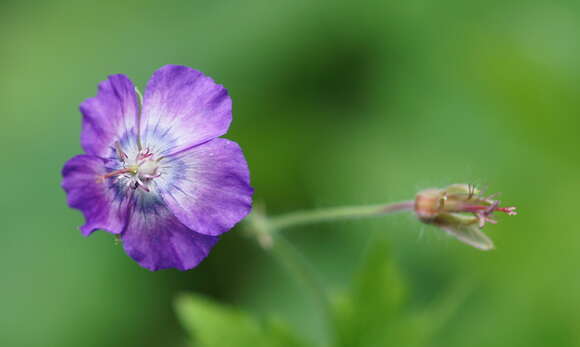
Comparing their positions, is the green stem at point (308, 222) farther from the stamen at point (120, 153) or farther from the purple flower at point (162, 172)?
the stamen at point (120, 153)

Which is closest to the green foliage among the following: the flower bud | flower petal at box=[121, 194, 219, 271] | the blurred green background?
the flower bud

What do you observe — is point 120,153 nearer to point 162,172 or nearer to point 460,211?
point 162,172

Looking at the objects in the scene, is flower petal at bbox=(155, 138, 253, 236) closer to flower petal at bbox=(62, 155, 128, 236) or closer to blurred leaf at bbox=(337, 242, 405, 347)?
flower petal at bbox=(62, 155, 128, 236)

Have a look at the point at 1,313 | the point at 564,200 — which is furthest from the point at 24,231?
the point at 564,200

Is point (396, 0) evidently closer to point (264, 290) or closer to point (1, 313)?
point (264, 290)

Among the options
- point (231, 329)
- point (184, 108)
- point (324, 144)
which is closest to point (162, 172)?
point (184, 108)
